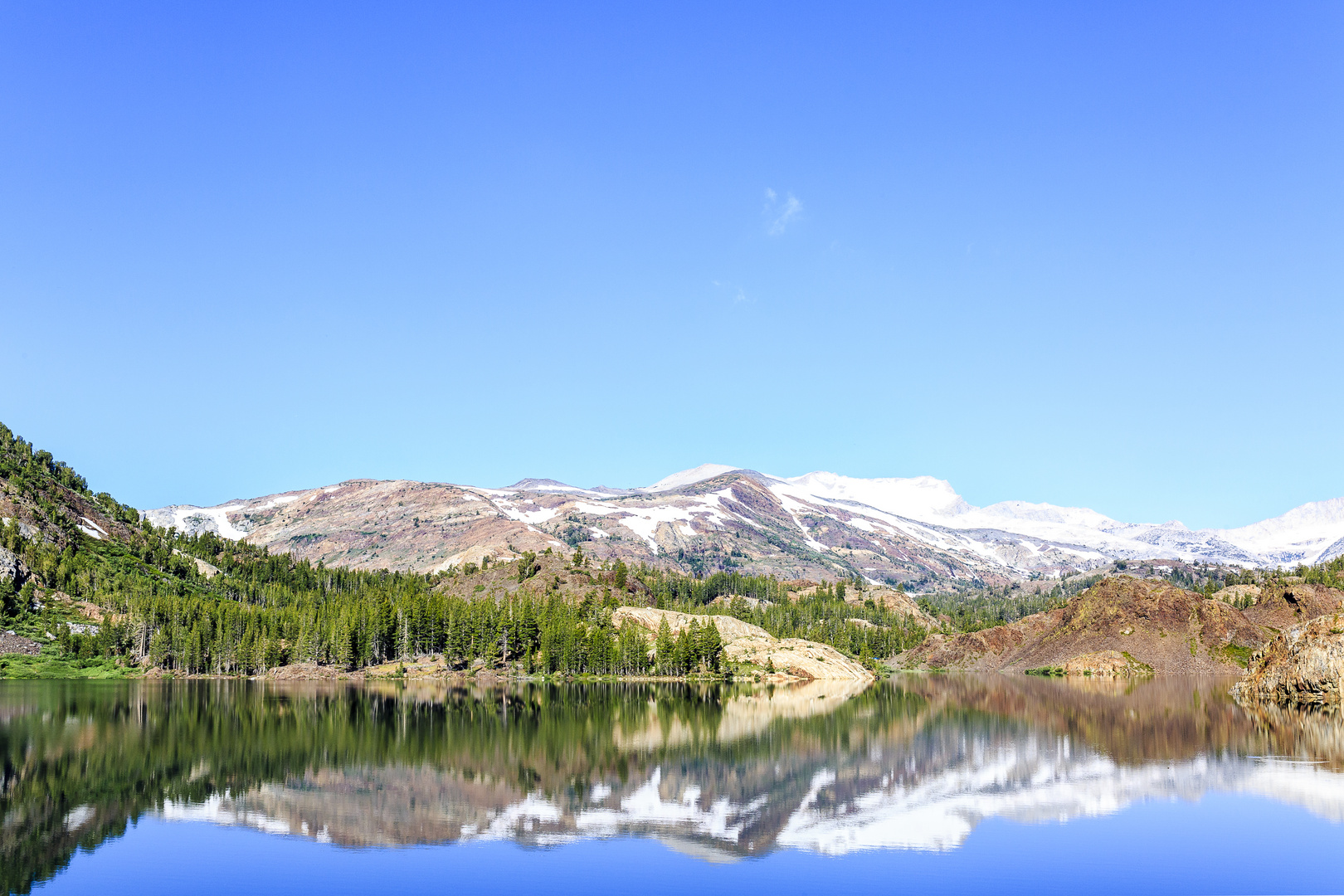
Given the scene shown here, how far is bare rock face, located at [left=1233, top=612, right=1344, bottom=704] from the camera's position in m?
114

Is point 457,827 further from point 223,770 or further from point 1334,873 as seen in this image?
point 1334,873

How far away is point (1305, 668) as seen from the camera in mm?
118562

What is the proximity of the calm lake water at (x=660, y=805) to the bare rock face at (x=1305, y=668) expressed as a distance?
17407 mm

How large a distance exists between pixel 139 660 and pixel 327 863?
173 m

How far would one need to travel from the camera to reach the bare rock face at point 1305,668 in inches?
4483

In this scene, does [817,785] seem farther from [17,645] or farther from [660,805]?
[17,645]

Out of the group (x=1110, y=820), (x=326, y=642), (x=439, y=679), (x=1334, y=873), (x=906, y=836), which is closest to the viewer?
(x=1334, y=873)

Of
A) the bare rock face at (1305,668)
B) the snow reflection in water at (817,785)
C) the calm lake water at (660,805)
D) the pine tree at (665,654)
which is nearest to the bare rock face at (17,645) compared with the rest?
the calm lake water at (660,805)

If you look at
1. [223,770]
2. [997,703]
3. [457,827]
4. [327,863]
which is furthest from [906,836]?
[997,703]

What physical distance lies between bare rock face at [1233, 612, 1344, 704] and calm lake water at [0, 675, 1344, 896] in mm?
17407

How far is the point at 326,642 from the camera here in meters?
190

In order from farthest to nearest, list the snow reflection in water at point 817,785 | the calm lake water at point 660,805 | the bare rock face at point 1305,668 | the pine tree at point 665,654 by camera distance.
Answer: the pine tree at point 665,654 → the bare rock face at point 1305,668 → the snow reflection in water at point 817,785 → the calm lake water at point 660,805

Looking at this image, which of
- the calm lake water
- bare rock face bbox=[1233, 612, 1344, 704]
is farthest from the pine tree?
bare rock face bbox=[1233, 612, 1344, 704]

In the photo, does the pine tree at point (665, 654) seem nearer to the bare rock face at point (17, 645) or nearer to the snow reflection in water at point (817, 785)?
the snow reflection in water at point (817, 785)
